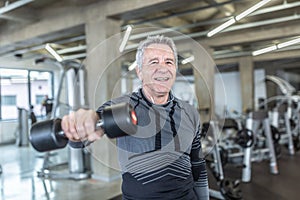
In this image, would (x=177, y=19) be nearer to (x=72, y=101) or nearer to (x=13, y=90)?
(x=72, y=101)

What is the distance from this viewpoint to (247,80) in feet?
32.4

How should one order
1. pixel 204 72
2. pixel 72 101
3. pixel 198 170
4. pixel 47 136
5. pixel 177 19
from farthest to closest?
pixel 177 19 → pixel 72 101 → pixel 204 72 → pixel 198 170 → pixel 47 136

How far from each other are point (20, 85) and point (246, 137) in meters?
3.07

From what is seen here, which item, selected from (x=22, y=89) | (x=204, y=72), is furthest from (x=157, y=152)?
(x=22, y=89)

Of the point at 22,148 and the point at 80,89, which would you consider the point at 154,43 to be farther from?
the point at 22,148

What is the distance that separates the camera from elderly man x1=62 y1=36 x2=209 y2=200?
0.93m

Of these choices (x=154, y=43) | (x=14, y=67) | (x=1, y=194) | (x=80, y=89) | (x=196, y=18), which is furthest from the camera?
(x=196, y=18)

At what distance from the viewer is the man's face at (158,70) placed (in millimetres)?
930

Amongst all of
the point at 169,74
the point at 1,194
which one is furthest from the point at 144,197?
the point at 1,194

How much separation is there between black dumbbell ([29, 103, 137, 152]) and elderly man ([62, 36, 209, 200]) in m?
0.35

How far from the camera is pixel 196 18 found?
5.72 m

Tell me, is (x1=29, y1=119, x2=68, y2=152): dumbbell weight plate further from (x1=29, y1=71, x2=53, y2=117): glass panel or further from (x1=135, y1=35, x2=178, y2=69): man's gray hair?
(x1=29, y1=71, x2=53, y2=117): glass panel

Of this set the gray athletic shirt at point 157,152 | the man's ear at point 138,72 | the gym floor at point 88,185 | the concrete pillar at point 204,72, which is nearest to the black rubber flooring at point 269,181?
the gym floor at point 88,185

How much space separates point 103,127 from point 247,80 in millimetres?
10083
